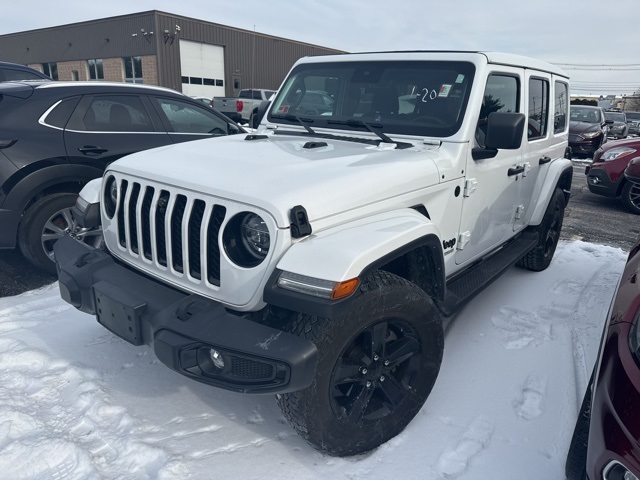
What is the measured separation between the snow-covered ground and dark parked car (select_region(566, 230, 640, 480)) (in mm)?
500

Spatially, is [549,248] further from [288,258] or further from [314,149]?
[288,258]

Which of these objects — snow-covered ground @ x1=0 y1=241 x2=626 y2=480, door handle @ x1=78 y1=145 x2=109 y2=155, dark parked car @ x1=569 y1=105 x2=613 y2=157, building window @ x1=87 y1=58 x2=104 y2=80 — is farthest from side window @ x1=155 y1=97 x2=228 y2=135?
building window @ x1=87 y1=58 x2=104 y2=80

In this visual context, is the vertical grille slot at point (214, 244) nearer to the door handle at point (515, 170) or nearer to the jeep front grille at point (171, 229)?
the jeep front grille at point (171, 229)

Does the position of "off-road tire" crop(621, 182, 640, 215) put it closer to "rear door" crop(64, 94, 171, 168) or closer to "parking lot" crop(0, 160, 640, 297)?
"parking lot" crop(0, 160, 640, 297)

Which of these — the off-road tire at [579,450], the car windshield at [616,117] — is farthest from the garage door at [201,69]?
the off-road tire at [579,450]

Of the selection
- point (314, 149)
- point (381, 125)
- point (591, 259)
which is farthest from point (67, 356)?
point (591, 259)

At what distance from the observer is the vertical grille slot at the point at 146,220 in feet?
8.30

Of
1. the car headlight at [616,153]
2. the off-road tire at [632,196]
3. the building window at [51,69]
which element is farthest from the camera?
the building window at [51,69]

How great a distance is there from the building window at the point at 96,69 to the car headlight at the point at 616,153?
31.9 meters

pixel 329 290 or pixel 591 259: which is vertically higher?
pixel 329 290

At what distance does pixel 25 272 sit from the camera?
462cm

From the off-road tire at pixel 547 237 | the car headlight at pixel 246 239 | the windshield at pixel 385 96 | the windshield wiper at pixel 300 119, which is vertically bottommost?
the off-road tire at pixel 547 237

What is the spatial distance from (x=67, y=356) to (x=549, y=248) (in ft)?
15.0

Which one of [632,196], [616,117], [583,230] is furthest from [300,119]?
[616,117]
